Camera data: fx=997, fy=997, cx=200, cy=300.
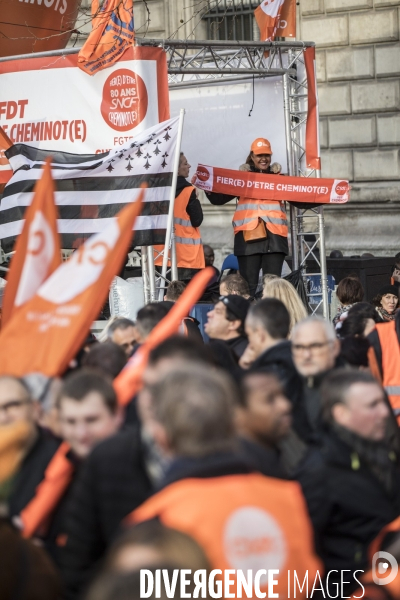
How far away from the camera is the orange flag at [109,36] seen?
941 centimetres

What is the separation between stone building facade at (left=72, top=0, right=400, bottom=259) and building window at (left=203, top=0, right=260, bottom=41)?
982mm

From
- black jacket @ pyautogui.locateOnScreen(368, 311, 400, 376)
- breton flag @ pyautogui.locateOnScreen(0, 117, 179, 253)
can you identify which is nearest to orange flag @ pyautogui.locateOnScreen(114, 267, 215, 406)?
black jacket @ pyautogui.locateOnScreen(368, 311, 400, 376)

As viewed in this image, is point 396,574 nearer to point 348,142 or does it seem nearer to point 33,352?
point 33,352

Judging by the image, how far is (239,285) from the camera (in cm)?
776

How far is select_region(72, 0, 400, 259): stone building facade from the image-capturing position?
14828 millimetres

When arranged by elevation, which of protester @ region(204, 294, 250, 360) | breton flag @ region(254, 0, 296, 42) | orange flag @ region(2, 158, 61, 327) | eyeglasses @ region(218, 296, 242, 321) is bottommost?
protester @ region(204, 294, 250, 360)

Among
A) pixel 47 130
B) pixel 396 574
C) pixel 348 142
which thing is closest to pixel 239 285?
pixel 47 130

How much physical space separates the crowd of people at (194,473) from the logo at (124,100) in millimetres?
5460

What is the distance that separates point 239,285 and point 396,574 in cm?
532

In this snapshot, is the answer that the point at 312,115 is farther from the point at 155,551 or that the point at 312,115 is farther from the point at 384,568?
the point at 155,551

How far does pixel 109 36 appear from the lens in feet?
31.3

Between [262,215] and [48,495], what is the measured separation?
7.88 metres

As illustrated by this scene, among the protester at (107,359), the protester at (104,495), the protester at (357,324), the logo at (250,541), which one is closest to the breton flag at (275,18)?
the protester at (357,324)

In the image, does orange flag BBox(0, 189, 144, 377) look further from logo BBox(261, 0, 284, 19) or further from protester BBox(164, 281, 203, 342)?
logo BBox(261, 0, 284, 19)
